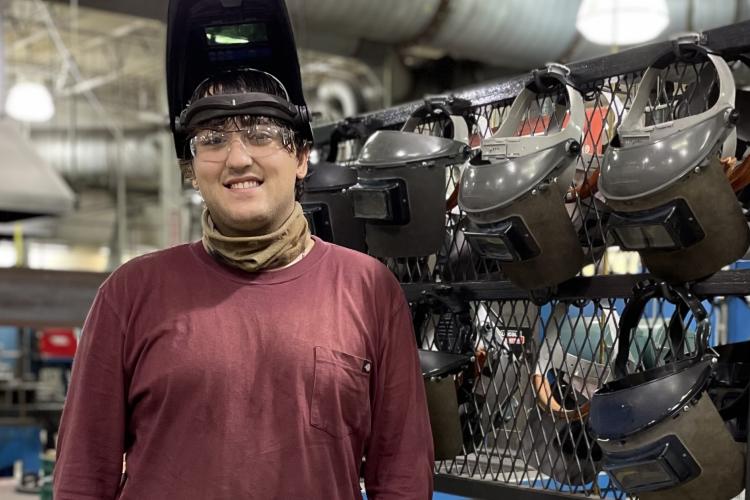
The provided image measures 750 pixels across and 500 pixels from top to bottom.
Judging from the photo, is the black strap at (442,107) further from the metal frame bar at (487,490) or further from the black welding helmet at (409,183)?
the metal frame bar at (487,490)

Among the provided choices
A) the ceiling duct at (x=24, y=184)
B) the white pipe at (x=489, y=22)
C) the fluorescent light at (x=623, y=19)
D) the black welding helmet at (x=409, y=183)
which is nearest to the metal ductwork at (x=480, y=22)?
the white pipe at (x=489, y=22)

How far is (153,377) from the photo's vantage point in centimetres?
103

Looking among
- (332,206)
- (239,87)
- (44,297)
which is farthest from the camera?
(44,297)

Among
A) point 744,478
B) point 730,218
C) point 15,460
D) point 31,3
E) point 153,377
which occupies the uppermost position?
point 31,3

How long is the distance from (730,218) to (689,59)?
222 millimetres

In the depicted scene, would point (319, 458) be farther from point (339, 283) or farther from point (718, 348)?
point (718, 348)

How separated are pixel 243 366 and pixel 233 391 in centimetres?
3

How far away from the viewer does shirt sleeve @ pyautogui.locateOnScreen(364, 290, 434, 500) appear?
3.59ft

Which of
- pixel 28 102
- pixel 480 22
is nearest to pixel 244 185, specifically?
pixel 480 22

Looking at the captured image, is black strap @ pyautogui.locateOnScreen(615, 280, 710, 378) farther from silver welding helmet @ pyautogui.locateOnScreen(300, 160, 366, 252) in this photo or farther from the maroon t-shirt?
silver welding helmet @ pyautogui.locateOnScreen(300, 160, 366, 252)

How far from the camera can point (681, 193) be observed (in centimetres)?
93

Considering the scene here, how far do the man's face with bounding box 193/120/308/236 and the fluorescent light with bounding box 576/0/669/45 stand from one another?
91.9 inches

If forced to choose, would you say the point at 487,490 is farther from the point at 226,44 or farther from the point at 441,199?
the point at 226,44

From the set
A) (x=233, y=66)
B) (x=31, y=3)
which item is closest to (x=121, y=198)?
(x=31, y=3)
